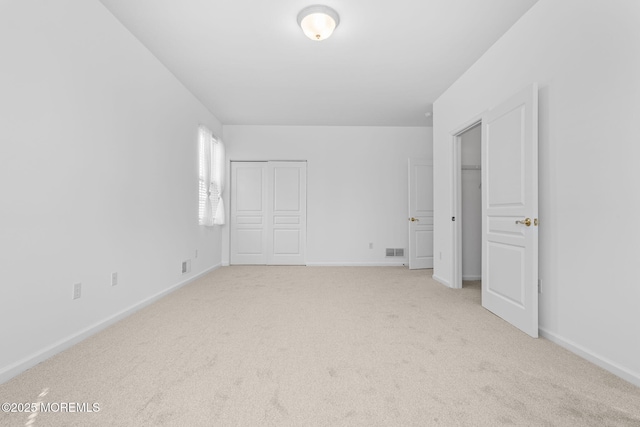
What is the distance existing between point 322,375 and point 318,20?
281 centimetres

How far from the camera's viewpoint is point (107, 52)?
2.63 metres

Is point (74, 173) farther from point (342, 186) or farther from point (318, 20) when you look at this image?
point (342, 186)

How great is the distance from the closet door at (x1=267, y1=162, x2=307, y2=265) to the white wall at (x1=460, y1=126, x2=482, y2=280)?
2960 mm

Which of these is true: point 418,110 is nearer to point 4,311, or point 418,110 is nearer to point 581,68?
point 581,68

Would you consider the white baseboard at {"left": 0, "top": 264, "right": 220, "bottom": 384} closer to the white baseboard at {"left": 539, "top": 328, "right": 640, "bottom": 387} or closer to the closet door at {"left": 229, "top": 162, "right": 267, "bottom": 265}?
the closet door at {"left": 229, "top": 162, "right": 267, "bottom": 265}

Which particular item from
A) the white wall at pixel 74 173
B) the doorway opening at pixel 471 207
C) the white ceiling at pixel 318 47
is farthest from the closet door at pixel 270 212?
the doorway opening at pixel 471 207

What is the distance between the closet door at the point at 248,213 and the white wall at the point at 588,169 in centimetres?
460

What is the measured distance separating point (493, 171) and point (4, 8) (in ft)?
12.8

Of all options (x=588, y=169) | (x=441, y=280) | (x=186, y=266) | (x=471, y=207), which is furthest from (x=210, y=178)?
(x=588, y=169)

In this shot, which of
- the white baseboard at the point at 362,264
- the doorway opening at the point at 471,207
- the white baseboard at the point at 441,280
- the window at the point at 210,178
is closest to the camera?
the white baseboard at the point at 441,280

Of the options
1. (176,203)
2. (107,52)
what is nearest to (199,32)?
(107,52)

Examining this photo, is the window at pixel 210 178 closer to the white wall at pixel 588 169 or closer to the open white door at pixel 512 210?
the open white door at pixel 512 210

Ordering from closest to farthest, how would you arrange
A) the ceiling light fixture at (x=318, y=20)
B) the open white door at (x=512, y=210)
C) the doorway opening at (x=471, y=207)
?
the open white door at (x=512, y=210) → the ceiling light fixture at (x=318, y=20) → the doorway opening at (x=471, y=207)

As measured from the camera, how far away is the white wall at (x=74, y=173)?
181cm
